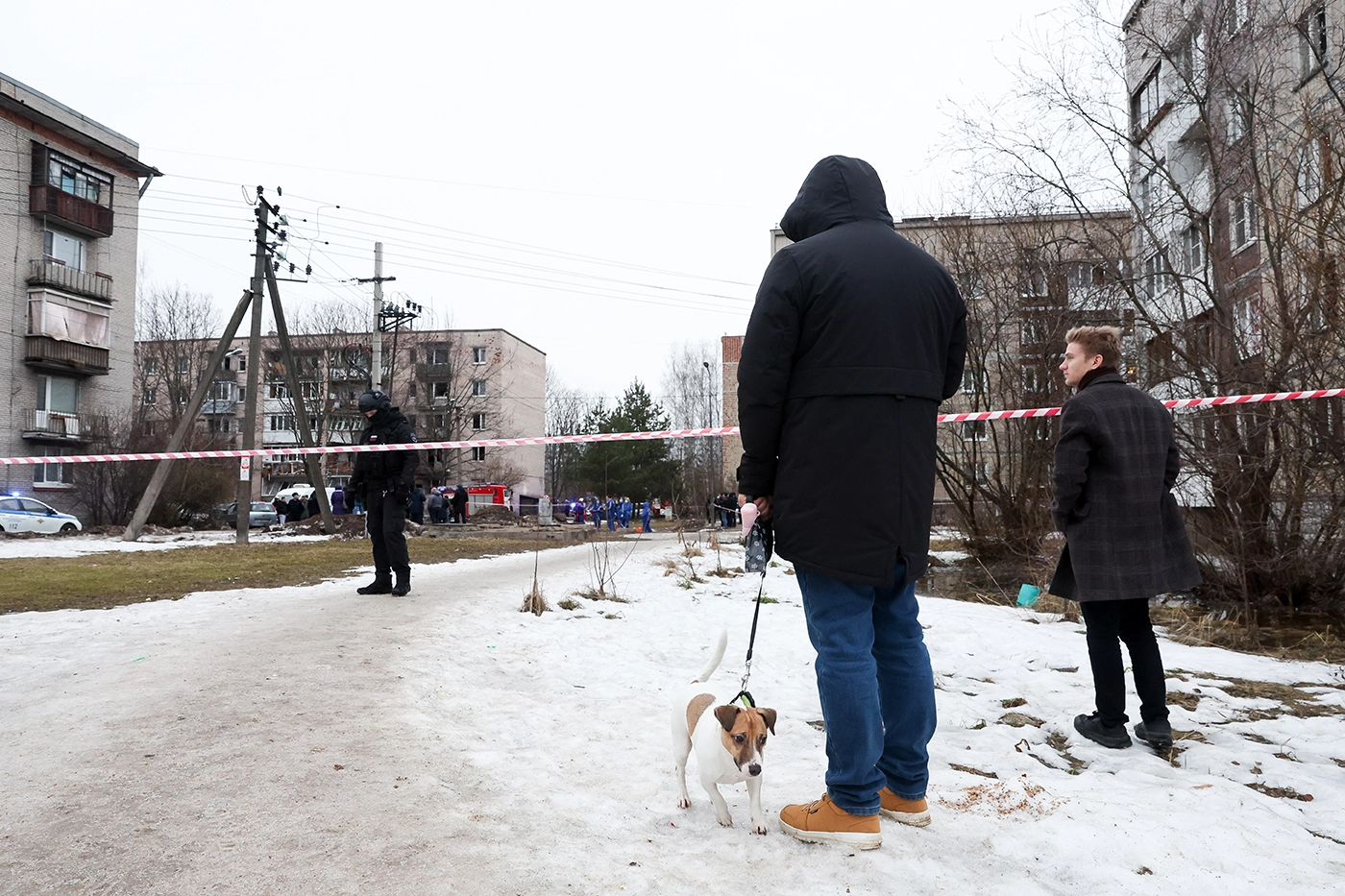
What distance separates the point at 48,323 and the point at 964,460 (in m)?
32.3

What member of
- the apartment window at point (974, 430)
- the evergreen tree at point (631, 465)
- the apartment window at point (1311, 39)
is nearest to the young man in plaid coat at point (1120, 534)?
the apartment window at point (1311, 39)

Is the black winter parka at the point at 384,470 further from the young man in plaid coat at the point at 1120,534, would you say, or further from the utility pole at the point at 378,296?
the utility pole at the point at 378,296

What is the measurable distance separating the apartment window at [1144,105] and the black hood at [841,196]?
275 inches

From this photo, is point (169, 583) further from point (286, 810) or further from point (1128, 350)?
point (1128, 350)

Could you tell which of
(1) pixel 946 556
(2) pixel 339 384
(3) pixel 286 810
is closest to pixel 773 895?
(3) pixel 286 810

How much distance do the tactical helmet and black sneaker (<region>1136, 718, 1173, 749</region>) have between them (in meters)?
6.45

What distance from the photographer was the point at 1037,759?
3.53m

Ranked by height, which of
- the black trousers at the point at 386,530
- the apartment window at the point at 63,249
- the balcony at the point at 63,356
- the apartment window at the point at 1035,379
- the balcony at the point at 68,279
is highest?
the apartment window at the point at 63,249

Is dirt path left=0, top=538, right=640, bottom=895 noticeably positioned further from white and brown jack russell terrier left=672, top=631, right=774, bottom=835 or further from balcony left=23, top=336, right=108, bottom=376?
balcony left=23, top=336, right=108, bottom=376

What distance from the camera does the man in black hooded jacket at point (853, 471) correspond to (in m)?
2.52

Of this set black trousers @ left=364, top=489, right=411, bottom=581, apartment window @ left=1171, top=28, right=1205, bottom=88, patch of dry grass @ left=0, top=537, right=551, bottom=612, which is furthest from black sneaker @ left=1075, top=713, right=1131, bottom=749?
patch of dry grass @ left=0, top=537, right=551, bottom=612

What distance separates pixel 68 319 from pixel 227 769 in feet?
117

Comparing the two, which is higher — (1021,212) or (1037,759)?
(1021,212)

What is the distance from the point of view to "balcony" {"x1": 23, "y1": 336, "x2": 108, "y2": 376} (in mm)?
30766
